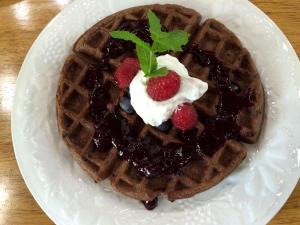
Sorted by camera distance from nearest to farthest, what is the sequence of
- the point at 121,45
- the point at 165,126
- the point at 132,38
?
1. the point at 132,38
2. the point at 165,126
3. the point at 121,45

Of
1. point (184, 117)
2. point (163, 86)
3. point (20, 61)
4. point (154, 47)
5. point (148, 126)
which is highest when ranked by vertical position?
point (154, 47)

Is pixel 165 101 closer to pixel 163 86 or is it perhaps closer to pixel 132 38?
pixel 163 86

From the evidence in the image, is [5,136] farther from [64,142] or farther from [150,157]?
[150,157]

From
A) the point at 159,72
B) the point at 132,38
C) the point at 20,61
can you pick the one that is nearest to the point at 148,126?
the point at 159,72

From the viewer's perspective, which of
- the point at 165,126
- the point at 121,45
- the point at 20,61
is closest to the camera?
the point at 165,126

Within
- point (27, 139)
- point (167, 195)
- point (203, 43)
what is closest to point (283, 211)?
point (167, 195)

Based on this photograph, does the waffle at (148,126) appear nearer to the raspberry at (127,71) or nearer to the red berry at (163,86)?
the raspberry at (127,71)

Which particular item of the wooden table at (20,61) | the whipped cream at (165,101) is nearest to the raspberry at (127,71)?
the whipped cream at (165,101)
